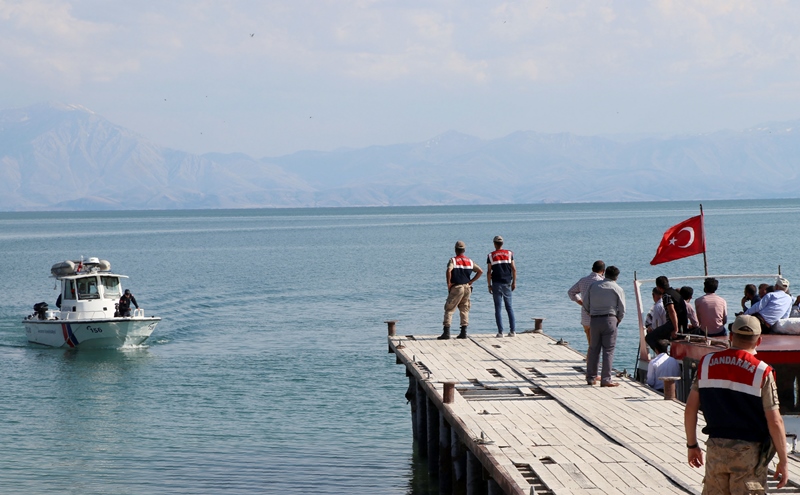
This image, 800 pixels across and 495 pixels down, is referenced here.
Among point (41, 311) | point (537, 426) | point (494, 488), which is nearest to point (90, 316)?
point (41, 311)

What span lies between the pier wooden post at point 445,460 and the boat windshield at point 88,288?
20.0 meters

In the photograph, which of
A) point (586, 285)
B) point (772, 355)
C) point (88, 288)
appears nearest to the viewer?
point (772, 355)

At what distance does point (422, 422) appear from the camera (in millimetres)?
18703

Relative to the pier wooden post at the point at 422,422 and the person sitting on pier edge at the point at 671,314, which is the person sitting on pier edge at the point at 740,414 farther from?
the pier wooden post at the point at 422,422

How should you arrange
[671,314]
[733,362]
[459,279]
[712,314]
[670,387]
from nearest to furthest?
[733,362], [670,387], [712,314], [671,314], [459,279]

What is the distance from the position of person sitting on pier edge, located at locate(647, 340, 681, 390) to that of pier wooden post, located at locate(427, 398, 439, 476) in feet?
11.6

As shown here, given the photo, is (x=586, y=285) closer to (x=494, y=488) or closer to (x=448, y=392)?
(x=448, y=392)

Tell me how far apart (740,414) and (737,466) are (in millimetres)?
397

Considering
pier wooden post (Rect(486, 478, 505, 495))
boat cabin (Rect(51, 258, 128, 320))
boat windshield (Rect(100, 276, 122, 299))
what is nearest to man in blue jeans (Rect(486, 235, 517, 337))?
pier wooden post (Rect(486, 478, 505, 495))

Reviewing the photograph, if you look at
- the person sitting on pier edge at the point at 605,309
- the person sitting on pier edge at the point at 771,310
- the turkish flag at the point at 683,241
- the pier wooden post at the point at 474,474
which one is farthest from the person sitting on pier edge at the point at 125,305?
the person sitting on pier edge at the point at 771,310

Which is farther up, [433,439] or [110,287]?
[110,287]

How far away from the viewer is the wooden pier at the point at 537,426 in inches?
399

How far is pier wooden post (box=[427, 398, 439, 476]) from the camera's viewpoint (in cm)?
1711

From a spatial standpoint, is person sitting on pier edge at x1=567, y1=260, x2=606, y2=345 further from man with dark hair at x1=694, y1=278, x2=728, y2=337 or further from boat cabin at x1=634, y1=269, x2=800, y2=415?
man with dark hair at x1=694, y1=278, x2=728, y2=337
